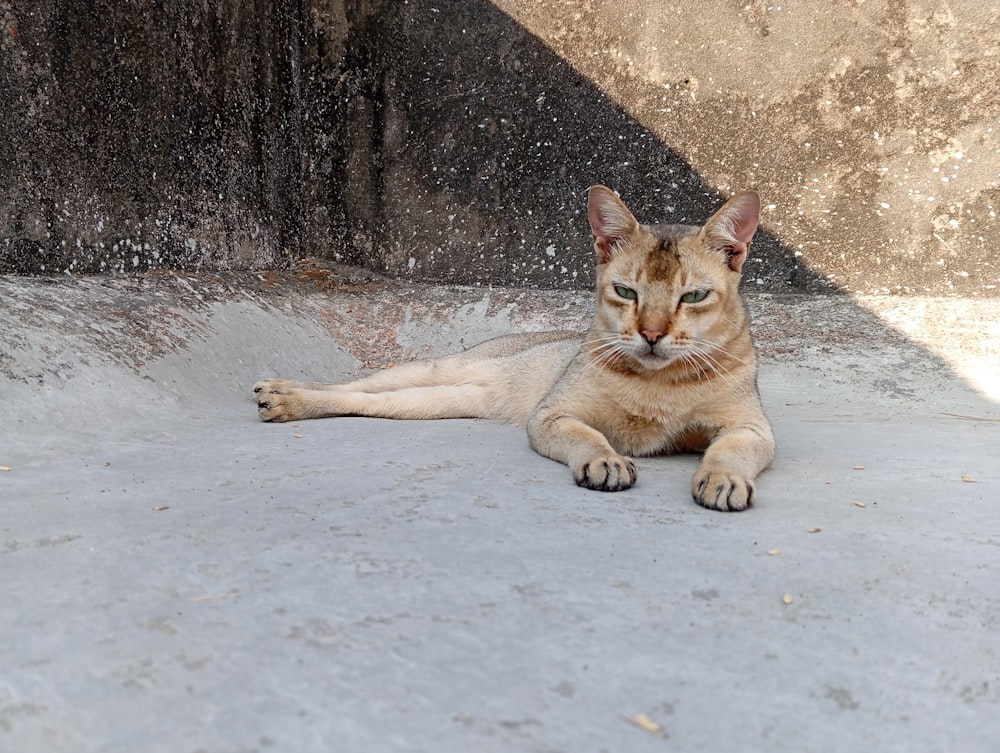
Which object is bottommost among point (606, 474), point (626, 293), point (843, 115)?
point (606, 474)

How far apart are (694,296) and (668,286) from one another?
0.09 m

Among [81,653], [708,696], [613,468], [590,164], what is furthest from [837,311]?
[81,653]

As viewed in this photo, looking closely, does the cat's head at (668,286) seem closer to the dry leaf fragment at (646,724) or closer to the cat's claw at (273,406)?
the cat's claw at (273,406)

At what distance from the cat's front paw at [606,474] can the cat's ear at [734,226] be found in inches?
36.3

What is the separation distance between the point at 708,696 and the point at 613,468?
115 centimetres

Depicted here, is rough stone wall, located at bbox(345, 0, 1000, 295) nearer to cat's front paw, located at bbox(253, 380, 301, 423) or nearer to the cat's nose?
cat's front paw, located at bbox(253, 380, 301, 423)

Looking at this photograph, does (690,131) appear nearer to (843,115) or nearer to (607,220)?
(843,115)

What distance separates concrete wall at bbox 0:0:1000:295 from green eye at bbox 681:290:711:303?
7.67 feet

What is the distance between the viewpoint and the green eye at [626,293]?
2789mm

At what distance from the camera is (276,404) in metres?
3.28

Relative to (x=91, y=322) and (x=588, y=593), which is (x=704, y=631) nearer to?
(x=588, y=593)

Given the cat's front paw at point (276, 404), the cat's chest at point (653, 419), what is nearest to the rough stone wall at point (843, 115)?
the cat's chest at point (653, 419)

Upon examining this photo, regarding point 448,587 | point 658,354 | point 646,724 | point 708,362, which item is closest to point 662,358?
point 658,354

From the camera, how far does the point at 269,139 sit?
5.21 metres
